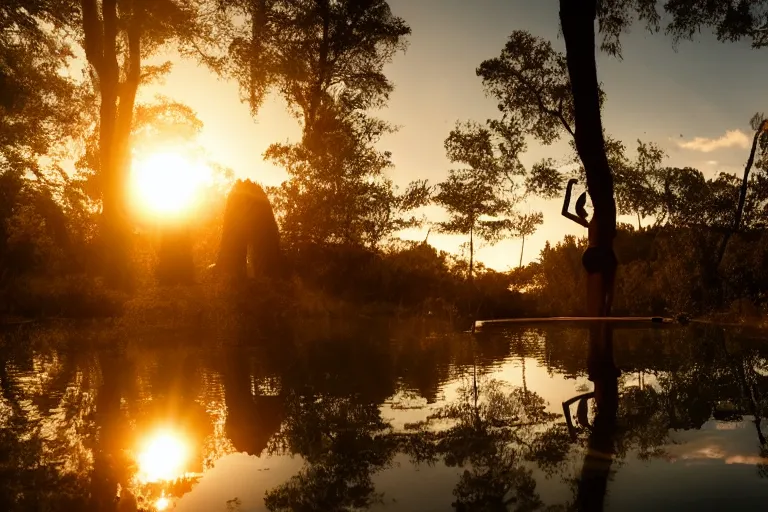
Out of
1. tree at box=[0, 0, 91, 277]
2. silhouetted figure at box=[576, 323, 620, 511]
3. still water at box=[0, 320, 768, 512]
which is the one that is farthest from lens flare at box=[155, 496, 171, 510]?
tree at box=[0, 0, 91, 277]

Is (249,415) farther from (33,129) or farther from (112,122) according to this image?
(33,129)

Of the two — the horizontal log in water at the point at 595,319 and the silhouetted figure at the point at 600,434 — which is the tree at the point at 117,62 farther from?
the silhouetted figure at the point at 600,434

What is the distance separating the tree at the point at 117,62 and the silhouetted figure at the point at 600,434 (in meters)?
15.9

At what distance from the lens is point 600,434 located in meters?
3.93

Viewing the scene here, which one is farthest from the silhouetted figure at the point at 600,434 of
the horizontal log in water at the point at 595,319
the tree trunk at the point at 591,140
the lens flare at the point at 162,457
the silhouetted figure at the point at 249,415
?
the lens flare at the point at 162,457

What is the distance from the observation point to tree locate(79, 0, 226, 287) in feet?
61.2

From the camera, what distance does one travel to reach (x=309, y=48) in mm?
24688

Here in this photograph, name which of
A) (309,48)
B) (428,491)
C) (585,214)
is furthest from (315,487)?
(309,48)

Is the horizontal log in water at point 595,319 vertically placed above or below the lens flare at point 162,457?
above

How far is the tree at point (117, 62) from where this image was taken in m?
18.7

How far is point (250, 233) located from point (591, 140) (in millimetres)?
14364

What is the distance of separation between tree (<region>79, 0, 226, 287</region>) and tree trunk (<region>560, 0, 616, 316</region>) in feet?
49.1

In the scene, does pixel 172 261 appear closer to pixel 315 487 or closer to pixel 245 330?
pixel 245 330

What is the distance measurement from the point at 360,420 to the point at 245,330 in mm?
7567
